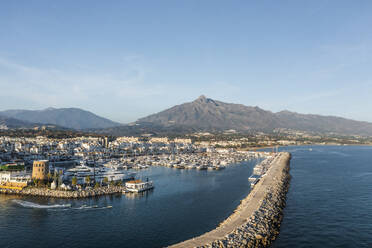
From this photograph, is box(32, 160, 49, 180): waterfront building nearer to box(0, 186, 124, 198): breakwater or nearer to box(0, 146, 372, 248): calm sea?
box(0, 186, 124, 198): breakwater

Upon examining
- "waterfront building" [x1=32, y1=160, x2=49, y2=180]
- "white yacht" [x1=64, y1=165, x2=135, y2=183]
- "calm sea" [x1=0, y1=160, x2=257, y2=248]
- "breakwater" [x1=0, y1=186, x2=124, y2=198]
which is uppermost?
"waterfront building" [x1=32, y1=160, x2=49, y2=180]

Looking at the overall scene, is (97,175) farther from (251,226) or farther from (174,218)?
(251,226)

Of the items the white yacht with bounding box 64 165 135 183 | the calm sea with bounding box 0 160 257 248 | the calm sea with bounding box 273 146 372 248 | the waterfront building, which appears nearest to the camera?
the calm sea with bounding box 0 160 257 248

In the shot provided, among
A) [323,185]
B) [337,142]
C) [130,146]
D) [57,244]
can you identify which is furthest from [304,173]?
[337,142]

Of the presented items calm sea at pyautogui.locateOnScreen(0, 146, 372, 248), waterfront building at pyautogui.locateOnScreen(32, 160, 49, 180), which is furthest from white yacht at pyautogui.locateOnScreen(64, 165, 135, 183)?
calm sea at pyautogui.locateOnScreen(0, 146, 372, 248)

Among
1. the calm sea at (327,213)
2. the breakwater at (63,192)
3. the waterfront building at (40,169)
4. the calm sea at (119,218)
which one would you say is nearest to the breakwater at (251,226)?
A: the calm sea at (327,213)

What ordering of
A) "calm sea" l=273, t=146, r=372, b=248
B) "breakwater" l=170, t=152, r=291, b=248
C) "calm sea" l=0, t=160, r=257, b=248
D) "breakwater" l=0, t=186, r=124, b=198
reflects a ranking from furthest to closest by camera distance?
"breakwater" l=0, t=186, r=124, b=198 < "calm sea" l=273, t=146, r=372, b=248 < "calm sea" l=0, t=160, r=257, b=248 < "breakwater" l=170, t=152, r=291, b=248

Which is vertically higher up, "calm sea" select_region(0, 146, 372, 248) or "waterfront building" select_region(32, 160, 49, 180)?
"waterfront building" select_region(32, 160, 49, 180)

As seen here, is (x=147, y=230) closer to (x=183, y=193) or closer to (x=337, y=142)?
(x=183, y=193)

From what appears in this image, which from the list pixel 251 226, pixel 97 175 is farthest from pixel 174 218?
pixel 97 175

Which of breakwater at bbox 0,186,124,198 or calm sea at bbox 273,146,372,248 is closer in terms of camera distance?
calm sea at bbox 273,146,372,248
